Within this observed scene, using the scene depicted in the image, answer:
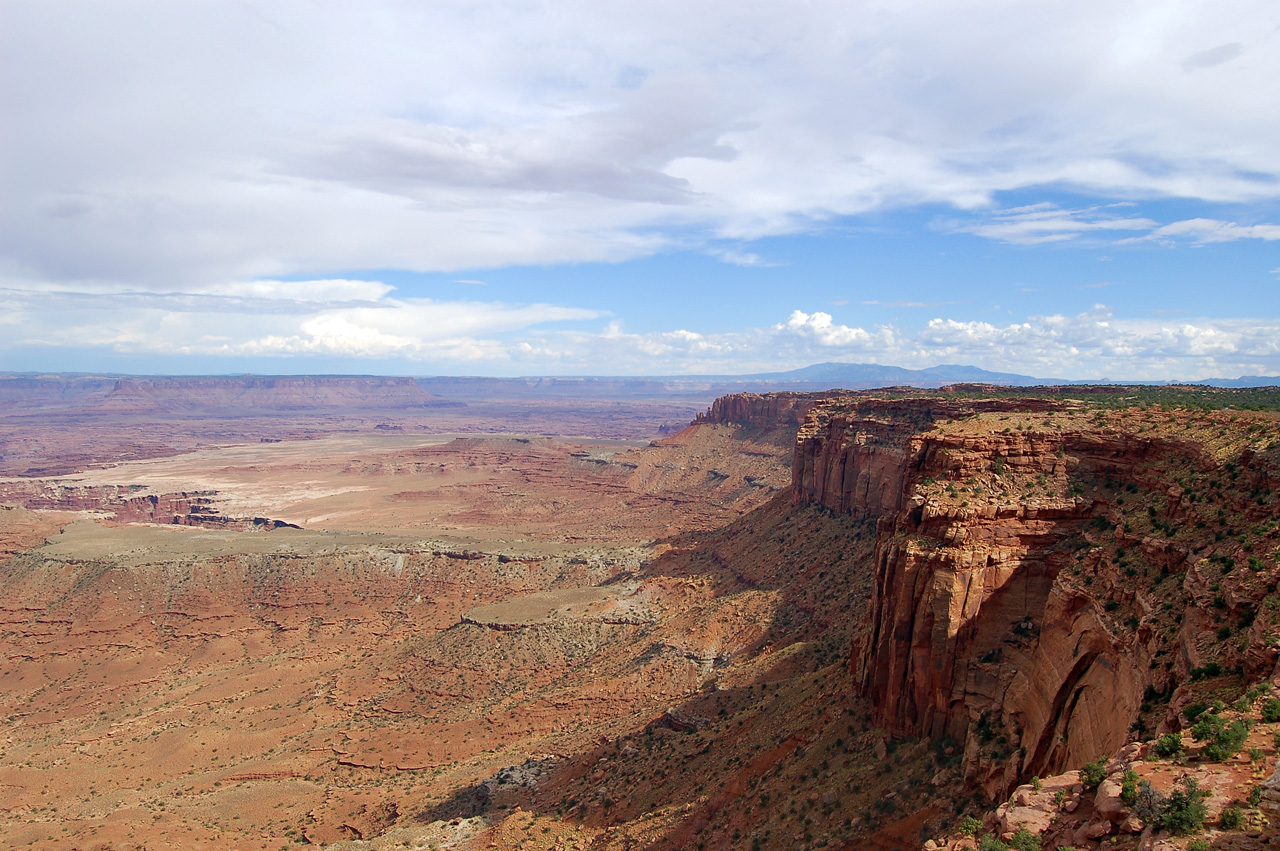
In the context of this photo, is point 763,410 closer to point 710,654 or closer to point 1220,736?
point 710,654

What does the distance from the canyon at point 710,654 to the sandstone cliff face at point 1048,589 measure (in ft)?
0.31

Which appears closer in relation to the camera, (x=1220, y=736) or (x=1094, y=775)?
(x=1220, y=736)

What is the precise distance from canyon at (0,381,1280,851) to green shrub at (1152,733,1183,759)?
0.35 metres

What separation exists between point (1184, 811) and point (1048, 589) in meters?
14.4

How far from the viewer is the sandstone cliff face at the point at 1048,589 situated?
17.1m

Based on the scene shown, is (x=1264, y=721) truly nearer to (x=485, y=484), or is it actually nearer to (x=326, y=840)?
(x=326, y=840)

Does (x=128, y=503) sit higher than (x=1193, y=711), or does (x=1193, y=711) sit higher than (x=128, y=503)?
(x=1193, y=711)

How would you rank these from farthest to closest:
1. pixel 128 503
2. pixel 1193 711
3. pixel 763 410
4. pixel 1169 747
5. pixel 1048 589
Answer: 1. pixel 763 410
2. pixel 128 503
3. pixel 1048 589
4. pixel 1193 711
5. pixel 1169 747

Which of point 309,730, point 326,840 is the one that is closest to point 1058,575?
point 326,840

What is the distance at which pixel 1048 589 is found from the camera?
2372cm

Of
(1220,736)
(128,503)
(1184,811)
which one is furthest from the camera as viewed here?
(128,503)

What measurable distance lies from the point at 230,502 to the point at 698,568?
109 m

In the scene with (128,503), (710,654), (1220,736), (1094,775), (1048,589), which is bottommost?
(128,503)

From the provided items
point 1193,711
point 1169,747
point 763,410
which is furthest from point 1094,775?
A: point 763,410
